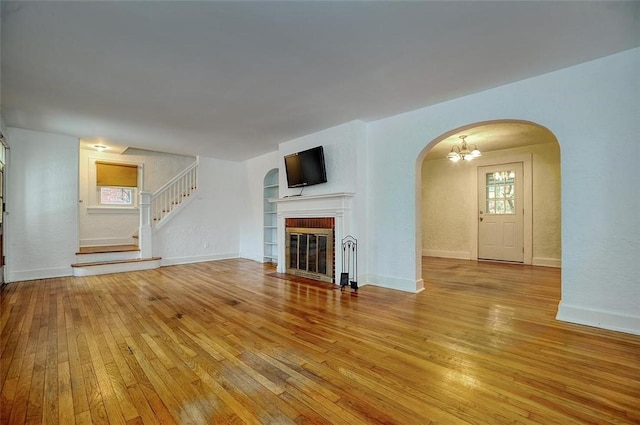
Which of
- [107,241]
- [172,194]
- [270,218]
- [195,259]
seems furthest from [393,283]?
[107,241]

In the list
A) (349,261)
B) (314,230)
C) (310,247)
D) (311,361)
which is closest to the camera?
(311,361)

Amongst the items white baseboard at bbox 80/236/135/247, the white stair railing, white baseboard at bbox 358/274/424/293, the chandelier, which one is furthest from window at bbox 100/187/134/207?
the chandelier

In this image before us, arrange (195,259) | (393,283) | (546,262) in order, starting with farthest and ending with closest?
(195,259) → (546,262) → (393,283)

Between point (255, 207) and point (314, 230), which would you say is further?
point (255, 207)

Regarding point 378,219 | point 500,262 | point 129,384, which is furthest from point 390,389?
point 500,262

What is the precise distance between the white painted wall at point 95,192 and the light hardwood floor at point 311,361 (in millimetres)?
2969

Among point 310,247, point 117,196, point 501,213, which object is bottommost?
point 310,247

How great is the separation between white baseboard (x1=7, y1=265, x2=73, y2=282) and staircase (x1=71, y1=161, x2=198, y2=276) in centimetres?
14

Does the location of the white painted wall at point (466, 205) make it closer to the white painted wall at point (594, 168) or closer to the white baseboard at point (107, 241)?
the white painted wall at point (594, 168)

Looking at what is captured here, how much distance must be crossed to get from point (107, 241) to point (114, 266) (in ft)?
5.70

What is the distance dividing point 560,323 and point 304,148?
4199 millimetres

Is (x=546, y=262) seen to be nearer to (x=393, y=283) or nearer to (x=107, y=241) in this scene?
(x=393, y=283)

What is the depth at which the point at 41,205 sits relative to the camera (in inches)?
192

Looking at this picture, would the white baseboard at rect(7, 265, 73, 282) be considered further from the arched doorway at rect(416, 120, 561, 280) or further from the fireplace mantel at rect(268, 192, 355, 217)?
the arched doorway at rect(416, 120, 561, 280)
